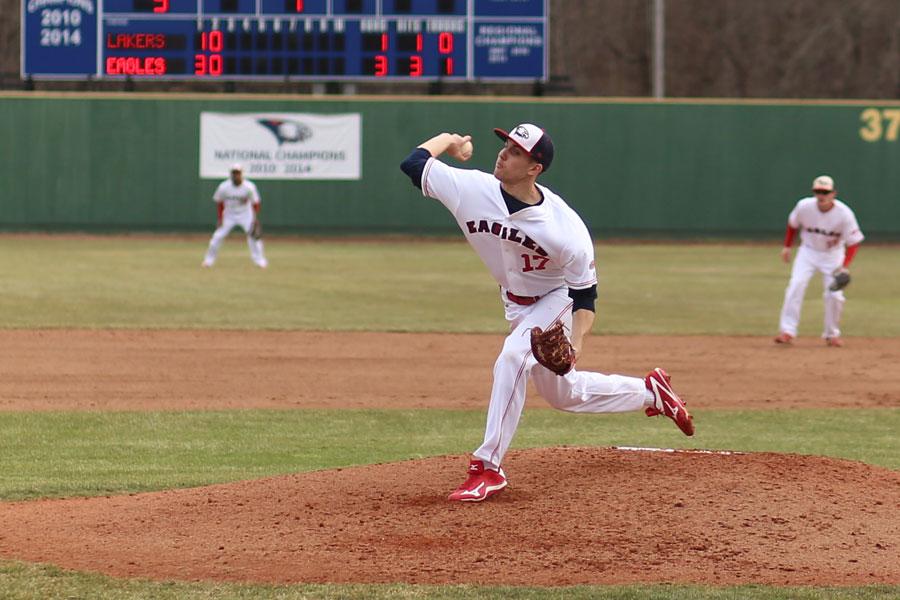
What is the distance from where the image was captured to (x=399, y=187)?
31.2 meters

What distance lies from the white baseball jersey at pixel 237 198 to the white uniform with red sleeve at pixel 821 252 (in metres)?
11.4

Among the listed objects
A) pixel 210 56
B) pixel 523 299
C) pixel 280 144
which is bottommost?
pixel 523 299

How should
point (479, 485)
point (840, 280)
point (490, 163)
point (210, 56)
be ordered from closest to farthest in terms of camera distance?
point (479, 485) < point (840, 280) < point (210, 56) < point (490, 163)

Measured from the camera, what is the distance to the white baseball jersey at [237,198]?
24297 mm

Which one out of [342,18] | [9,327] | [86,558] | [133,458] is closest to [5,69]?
[342,18]

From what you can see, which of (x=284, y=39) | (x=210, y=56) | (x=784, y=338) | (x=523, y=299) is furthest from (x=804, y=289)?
(x=210, y=56)

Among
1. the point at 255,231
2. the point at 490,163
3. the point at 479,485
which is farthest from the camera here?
the point at 490,163

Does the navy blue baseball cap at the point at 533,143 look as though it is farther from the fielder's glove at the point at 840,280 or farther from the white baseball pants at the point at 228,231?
the white baseball pants at the point at 228,231

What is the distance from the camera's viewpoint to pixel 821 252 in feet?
51.3

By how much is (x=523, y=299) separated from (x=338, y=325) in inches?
364

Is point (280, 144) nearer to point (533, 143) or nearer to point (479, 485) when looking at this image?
point (533, 143)

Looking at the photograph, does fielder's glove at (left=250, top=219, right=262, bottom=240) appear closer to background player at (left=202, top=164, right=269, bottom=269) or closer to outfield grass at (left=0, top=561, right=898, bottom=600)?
background player at (left=202, top=164, right=269, bottom=269)

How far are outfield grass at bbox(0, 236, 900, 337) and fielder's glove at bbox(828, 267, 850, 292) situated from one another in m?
1.28

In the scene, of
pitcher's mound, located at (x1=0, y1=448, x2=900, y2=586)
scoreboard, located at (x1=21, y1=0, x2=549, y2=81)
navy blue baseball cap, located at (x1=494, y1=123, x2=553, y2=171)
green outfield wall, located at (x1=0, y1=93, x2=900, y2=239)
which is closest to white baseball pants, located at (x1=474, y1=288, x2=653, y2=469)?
pitcher's mound, located at (x1=0, y1=448, x2=900, y2=586)
